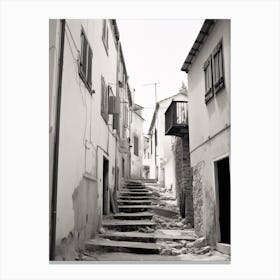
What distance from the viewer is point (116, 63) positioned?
7160 millimetres

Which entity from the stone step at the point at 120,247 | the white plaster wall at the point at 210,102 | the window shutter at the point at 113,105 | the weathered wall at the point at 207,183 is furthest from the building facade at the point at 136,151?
the stone step at the point at 120,247

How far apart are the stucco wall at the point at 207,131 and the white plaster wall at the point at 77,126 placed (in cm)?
164

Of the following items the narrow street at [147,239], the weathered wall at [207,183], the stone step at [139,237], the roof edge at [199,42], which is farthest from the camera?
the stone step at [139,237]

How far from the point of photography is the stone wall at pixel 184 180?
24.7 feet

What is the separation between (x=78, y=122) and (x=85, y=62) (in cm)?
102

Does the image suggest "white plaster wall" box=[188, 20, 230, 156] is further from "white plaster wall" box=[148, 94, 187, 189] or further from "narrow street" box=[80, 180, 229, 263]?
Result: "white plaster wall" box=[148, 94, 187, 189]

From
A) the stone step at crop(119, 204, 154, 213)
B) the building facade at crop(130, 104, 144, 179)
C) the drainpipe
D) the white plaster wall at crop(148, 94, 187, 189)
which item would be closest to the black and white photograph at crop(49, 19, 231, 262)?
the drainpipe

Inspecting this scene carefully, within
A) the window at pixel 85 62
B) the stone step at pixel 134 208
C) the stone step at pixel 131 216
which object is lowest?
the stone step at pixel 131 216

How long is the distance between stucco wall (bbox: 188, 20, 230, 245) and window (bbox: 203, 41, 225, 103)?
0.28 feet

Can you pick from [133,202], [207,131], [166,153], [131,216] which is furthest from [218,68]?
[166,153]

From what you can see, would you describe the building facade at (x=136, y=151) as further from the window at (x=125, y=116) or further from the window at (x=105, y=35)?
the window at (x=105, y=35)
